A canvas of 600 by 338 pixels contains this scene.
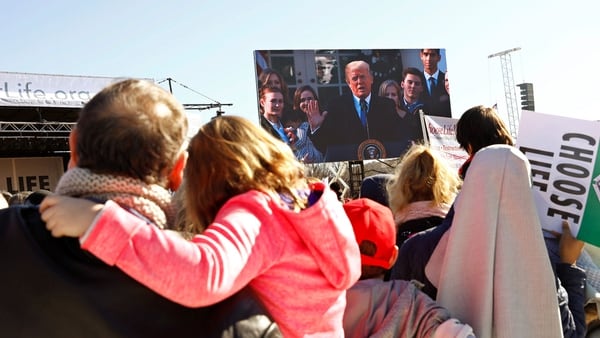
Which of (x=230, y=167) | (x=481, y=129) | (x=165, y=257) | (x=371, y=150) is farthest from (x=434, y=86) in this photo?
(x=165, y=257)

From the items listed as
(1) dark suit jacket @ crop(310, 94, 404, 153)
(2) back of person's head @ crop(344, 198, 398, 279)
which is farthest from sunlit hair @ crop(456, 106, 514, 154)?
(1) dark suit jacket @ crop(310, 94, 404, 153)

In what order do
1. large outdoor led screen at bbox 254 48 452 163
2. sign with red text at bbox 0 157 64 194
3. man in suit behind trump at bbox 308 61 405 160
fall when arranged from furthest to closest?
sign with red text at bbox 0 157 64 194 → man in suit behind trump at bbox 308 61 405 160 → large outdoor led screen at bbox 254 48 452 163

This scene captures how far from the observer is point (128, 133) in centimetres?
110

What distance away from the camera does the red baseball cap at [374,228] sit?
5.86 feet

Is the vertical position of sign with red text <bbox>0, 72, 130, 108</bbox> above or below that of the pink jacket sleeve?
above

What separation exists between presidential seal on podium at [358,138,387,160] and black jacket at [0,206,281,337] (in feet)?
52.4

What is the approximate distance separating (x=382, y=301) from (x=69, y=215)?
1.04m


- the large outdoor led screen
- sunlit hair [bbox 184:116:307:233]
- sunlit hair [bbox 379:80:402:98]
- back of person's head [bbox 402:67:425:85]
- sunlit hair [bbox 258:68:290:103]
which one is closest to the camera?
sunlit hair [bbox 184:116:307:233]

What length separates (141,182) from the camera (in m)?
1.13

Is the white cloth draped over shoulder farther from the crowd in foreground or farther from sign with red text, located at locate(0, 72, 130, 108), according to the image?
sign with red text, located at locate(0, 72, 130, 108)

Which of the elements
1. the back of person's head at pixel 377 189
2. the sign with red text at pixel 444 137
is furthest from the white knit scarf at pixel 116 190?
the sign with red text at pixel 444 137

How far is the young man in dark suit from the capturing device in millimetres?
18609

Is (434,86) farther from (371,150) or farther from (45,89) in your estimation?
(45,89)

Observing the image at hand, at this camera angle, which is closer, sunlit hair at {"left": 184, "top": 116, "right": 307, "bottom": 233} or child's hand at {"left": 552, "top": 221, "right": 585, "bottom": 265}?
sunlit hair at {"left": 184, "top": 116, "right": 307, "bottom": 233}
